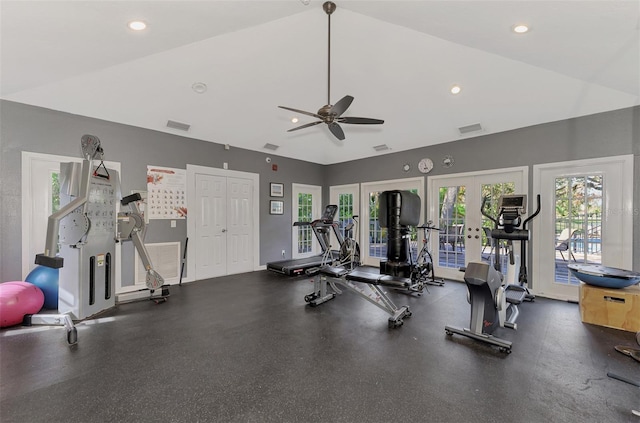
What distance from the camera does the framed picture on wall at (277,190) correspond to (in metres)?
6.52

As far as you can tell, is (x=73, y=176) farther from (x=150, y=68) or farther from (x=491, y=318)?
(x=491, y=318)

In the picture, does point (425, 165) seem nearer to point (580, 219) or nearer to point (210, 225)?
point (580, 219)

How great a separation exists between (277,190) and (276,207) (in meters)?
0.42

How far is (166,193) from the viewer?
4.93 m

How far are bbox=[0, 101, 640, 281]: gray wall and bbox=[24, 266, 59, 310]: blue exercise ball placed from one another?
1.52 ft

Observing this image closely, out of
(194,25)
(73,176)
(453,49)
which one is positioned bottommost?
(73,176)

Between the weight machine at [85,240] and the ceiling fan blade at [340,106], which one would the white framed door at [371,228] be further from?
the weight machine at [85,240]

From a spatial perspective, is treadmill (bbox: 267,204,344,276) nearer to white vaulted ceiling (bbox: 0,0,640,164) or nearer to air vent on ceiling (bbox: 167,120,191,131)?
white vaulted ceiling (bbox: 0,0,640,164)

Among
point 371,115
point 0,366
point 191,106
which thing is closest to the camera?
point 0,366

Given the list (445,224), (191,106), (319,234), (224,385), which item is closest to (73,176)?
(191,106)

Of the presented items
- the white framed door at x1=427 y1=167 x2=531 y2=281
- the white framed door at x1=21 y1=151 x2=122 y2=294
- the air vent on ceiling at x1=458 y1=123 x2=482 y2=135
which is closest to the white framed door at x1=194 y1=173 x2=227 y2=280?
the white framed door at x1=21 y1=151 x2=122 y2=294

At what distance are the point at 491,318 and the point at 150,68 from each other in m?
5.12

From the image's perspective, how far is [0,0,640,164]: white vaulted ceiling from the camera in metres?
2.19

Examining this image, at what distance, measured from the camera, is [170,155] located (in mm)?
4996
